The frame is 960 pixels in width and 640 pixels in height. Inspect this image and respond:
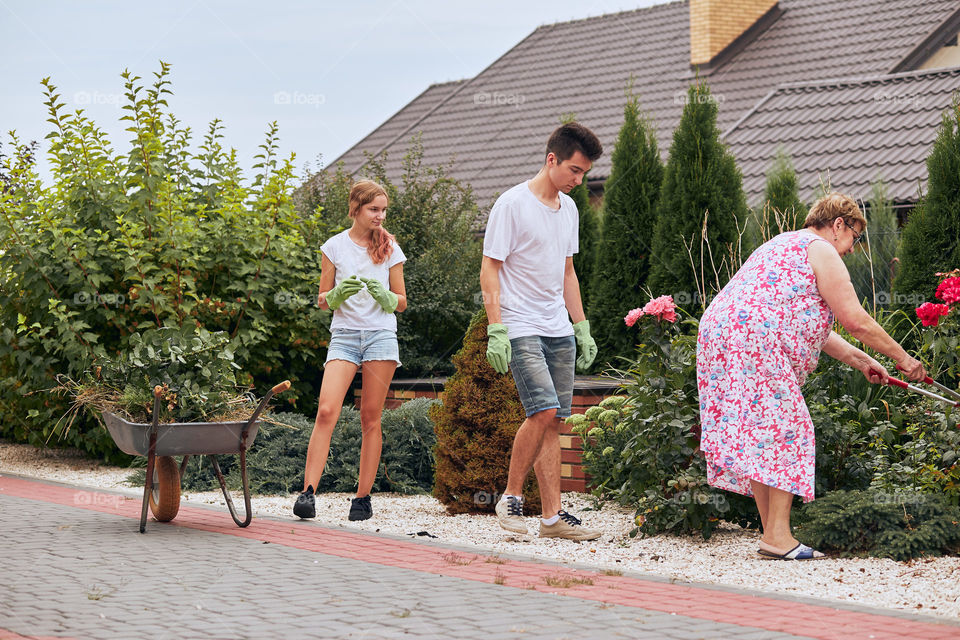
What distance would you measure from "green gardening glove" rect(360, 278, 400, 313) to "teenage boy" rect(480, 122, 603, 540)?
942mm

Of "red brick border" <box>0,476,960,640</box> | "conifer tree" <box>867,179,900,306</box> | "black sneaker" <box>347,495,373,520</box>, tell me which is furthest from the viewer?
"conifer tree" <box>867,179,900,306</box>

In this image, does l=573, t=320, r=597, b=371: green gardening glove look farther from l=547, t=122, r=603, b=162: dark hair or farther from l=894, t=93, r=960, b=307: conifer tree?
l=894, t=93, r=960, b=307: conifer tree

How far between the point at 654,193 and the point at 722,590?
685cm

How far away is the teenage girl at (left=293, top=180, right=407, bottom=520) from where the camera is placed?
6.41m

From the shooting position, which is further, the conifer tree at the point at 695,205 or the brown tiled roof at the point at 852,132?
the brown tiled roof at the point at 852,132

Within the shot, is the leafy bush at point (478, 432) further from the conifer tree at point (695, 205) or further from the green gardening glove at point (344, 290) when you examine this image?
the conifer tree at point (695, 205)

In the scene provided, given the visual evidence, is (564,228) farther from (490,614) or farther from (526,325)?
(490,614)

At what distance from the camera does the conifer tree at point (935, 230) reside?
8367mm

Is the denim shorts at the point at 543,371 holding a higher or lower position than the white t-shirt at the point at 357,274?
lower

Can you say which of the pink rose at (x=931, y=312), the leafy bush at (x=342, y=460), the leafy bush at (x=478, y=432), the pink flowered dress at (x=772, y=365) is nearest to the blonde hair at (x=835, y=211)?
the pink flowered dress at (x=772, y=365)

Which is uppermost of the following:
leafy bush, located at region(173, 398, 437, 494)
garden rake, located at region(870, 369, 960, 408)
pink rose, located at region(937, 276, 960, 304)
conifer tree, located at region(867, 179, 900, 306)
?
conifer tree, located at region(867, 179, 900, 306)

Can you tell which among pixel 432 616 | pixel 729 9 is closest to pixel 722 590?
pixel 432 616

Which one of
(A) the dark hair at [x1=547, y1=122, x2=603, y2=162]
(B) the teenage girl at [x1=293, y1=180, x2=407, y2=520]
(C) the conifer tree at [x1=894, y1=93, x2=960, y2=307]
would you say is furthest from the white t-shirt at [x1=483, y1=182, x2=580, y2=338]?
(C) the conifer tree at [x1=894, y1=93, x2=960, y2=307]

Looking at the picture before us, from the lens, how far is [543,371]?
18.4 ft
